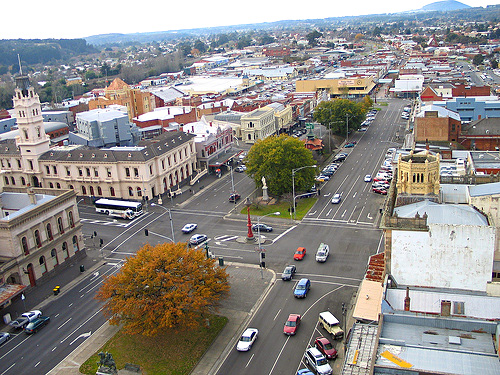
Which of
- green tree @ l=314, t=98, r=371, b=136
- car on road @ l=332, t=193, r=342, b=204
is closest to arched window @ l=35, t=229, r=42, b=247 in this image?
car on road @ l=332, t=193, r=342, b=204

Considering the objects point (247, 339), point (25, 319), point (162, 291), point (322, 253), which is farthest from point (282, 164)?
point (25, 319)

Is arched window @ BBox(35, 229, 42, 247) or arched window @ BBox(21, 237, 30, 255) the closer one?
arched window @ BBox(21, 237, 30, 255)

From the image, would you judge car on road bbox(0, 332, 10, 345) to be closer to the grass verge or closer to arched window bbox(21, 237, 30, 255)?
the grass verge

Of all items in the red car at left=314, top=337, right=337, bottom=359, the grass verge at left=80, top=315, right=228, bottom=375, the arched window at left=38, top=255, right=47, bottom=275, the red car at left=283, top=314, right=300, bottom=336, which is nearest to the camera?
the red car at left=314, top=337, right=337, bottom=359

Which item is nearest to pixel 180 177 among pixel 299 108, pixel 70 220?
pixel 70 220

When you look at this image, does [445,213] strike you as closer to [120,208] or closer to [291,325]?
[291,325]
